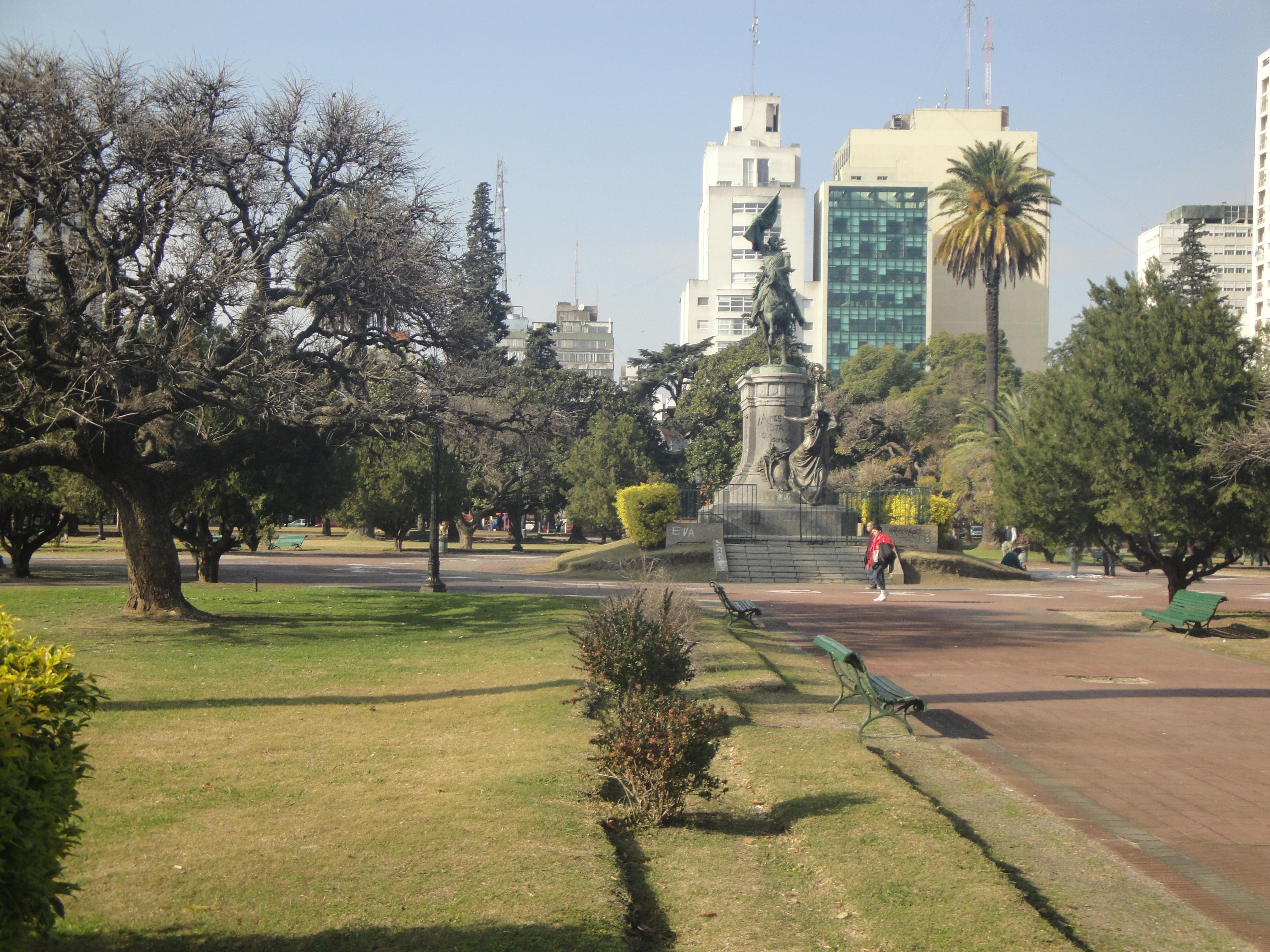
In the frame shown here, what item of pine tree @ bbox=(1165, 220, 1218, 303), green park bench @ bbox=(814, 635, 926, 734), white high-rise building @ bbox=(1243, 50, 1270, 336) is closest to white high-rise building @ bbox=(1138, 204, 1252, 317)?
white high-rise building @ bbox=(1243, 50, 1270, 336)

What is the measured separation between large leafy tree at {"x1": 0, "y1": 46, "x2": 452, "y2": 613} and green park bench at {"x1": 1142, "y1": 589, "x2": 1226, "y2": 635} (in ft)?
45.2

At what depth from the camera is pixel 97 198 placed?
581 inches

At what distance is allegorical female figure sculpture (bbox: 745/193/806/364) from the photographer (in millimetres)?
37812

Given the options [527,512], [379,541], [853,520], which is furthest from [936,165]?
[853,520]

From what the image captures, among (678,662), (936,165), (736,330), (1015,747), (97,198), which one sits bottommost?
(1015,747)

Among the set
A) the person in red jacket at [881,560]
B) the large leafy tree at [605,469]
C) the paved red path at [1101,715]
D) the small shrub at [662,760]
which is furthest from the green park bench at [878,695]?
the large leafy tree at [605,469]

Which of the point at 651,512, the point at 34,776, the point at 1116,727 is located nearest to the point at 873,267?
the point at 651,512

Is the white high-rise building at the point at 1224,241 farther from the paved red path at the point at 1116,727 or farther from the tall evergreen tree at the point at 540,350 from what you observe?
the paved red path at the point at 1116,727

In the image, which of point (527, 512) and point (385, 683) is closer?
point (385, 683)

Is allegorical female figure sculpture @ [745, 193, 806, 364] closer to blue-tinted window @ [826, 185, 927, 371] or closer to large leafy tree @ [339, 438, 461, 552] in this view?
large leafy tree @ [339, 438, 461, 552]

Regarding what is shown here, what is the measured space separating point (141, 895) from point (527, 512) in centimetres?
5963

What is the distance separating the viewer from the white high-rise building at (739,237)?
122 metres

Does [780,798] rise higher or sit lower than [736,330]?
lower

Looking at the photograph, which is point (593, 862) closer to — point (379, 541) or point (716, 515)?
point (716, 515)
